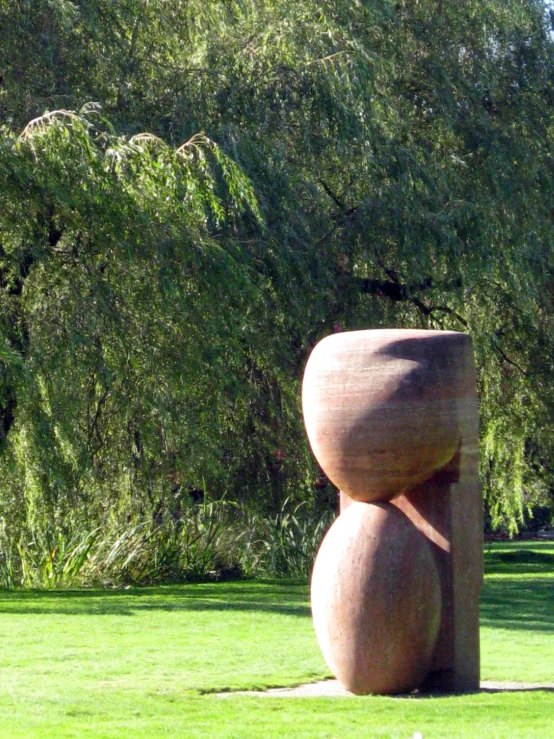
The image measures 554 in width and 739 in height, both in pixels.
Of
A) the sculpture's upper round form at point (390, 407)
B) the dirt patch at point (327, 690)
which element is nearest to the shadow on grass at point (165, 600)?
the dirt patch at point (327, 690)

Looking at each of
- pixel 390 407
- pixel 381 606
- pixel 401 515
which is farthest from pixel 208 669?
pixel 390 407

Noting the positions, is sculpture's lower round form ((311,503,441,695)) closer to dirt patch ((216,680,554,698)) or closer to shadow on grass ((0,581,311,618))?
dirt patch ((216,680,554,698))

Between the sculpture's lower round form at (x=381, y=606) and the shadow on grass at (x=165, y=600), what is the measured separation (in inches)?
174

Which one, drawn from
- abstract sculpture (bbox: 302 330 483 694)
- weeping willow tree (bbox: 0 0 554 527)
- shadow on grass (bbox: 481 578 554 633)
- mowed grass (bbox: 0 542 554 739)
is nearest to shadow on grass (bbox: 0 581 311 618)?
mowed grass (bbox: 0 542 554 739)

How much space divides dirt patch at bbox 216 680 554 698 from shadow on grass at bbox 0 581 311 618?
12.5ft

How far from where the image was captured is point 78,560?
1430cm

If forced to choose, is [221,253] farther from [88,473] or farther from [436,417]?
[436,417]

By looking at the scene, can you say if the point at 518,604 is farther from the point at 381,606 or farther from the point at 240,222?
the point at 381,606

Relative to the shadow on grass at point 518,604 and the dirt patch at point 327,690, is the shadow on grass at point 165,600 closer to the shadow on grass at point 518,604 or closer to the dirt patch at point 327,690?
the shadow on grass at point 518,604

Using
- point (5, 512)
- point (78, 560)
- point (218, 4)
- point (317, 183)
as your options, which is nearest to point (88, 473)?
point (5, 512)

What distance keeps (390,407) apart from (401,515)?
2.31 feet

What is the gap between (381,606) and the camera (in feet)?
22.9

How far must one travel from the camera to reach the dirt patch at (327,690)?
726cm

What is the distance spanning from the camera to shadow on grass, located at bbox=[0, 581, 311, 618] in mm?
11727
